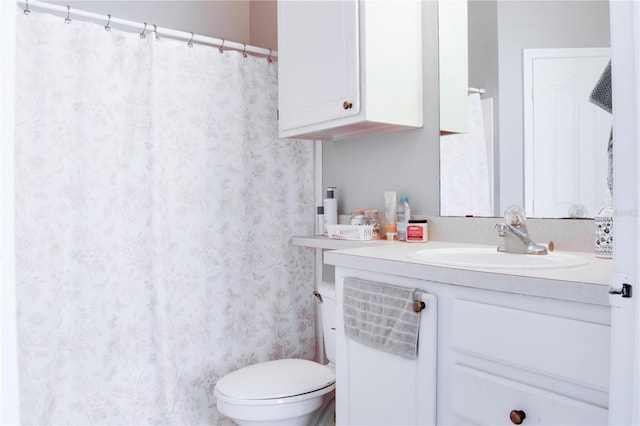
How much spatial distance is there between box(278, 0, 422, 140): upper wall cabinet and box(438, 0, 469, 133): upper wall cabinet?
95mm

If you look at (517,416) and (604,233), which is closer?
(517,416)

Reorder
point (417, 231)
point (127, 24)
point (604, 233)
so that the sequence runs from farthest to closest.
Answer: point (127, 24) < point (417, 231) < point (604, 233)

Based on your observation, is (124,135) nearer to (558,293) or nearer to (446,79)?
(446,79)

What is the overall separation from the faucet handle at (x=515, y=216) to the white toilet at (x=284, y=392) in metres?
0.79

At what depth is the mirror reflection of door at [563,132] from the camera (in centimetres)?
138

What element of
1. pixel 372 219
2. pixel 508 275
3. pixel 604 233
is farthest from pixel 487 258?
pixel 372 219

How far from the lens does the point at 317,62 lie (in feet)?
6.21

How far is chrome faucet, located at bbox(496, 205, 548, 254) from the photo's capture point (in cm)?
140

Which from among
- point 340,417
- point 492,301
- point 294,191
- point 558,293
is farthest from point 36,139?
point 558,293

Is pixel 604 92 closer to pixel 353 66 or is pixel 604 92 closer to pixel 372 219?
pixel 353 66

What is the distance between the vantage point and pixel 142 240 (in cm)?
199

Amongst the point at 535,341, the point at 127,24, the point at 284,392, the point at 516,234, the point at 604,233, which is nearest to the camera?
the point at 535,341

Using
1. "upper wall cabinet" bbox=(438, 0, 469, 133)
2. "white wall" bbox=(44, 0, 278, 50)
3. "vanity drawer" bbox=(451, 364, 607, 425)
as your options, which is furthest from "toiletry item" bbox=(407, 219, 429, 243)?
"white wall" bbox=(44, 0, 278, 50)

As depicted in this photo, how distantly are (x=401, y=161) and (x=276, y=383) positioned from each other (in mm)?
1017
